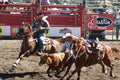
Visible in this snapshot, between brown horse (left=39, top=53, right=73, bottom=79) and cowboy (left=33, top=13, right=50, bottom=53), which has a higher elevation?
cowboy (left=33, top=13, right=50, bottom=53)

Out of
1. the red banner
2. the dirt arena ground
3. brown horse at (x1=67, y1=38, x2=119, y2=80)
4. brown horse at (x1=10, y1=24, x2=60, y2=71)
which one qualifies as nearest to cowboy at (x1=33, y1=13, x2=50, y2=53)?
brown horse at (x1=10, y1=24, x2=60, y2=71)

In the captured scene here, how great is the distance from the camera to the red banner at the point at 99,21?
21.4 m

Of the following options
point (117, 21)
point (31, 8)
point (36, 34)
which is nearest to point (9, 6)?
point (31, 8)

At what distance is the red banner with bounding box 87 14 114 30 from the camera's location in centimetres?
2139

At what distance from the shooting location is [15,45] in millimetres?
18453

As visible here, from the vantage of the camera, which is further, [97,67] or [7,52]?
[7,52]

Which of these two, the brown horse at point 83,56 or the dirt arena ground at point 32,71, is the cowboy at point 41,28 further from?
the brown horse at point 83,56

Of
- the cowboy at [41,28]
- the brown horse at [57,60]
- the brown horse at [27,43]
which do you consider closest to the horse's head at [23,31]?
the brown horse at [27,43]

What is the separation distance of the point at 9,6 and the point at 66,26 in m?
3.24

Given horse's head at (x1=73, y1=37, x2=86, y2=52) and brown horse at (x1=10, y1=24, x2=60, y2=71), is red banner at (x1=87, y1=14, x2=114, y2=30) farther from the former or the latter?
horse's head at (x1=73, y1=37, x2=86, y2=52)

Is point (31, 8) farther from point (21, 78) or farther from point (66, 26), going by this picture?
point (21, 78)

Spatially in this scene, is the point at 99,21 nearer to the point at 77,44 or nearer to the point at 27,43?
the point at 27,43

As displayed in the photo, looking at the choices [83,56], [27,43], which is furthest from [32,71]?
[83,56]

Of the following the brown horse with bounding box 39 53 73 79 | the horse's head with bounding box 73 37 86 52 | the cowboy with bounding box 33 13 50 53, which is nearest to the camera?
the brown horse with bounding box 39 53 73 79
